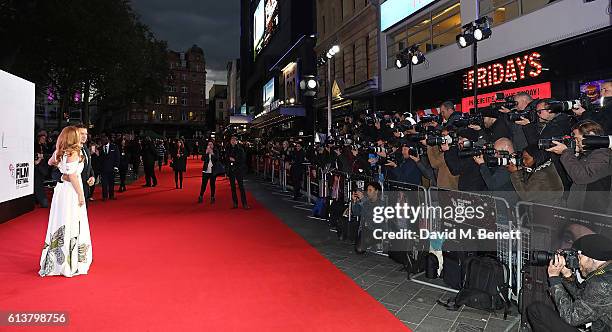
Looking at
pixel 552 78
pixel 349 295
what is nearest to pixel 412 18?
pixel 552 78

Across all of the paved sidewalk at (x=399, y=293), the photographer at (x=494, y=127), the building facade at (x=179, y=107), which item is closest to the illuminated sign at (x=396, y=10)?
the photographer at (x=494, y=127)

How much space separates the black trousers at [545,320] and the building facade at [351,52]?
14.7 meters

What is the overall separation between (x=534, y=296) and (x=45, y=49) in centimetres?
2504

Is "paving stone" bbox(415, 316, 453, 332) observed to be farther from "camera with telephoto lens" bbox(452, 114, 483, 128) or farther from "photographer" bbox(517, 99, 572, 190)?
"camera with telephoto lens" bbox(452, 114, 483, 128)

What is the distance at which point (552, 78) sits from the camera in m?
10.1

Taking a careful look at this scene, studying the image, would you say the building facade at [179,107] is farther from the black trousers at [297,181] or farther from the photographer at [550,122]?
the photographer at [550,122]

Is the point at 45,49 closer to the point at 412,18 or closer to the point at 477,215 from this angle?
the point at 412,18

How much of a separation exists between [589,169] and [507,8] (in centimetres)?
981

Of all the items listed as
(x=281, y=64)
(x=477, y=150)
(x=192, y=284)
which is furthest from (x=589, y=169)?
(x=281, y=64)

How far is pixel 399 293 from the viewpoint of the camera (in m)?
4.77

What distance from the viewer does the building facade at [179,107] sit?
8800 cm

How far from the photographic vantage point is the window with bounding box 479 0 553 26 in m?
10.7

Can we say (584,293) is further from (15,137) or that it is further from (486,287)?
(15,137)

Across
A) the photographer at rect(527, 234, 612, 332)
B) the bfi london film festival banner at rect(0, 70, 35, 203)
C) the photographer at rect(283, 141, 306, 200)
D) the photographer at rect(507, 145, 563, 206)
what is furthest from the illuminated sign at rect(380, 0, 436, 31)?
the photographer at rect(527, 234, 612, 332)
